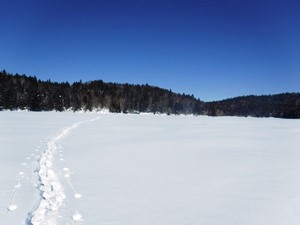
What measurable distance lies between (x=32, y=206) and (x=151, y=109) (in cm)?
14743

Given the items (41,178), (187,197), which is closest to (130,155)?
(41,178)

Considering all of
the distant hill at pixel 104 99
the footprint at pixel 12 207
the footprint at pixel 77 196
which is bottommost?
the footprint at pixel 12 207

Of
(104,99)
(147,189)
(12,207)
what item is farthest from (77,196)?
(104,99)

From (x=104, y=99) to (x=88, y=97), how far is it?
28.1 ft

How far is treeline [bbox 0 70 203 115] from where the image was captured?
9375 cm

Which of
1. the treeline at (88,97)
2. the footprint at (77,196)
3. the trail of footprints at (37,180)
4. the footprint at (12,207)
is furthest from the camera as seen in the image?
the treeline at (88,97)

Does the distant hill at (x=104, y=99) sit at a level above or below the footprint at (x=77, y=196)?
above

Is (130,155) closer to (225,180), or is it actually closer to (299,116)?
(225,180)

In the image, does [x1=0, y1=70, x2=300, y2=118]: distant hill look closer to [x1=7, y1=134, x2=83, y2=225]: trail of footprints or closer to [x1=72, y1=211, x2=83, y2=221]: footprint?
[x1=7, y1=134, x2=83, y2=225]: trail of footprints

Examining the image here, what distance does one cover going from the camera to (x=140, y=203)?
6.32 metres

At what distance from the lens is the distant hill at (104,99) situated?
311 feet

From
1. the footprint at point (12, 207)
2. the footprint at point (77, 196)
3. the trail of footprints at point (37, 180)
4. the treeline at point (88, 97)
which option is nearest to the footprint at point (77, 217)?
the trail of footprints at point (37, 180)

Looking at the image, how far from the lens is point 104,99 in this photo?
135125 mm

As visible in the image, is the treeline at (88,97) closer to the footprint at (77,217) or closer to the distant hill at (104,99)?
the distant hill at (104,99)
